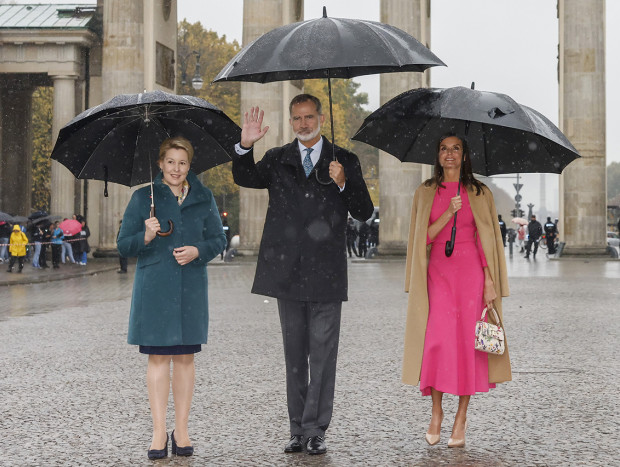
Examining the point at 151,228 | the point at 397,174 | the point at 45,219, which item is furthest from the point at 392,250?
the point at 151,228

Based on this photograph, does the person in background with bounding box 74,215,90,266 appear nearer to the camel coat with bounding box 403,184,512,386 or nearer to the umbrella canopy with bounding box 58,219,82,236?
the umbrella canopy with bounding box 58,219,82,236

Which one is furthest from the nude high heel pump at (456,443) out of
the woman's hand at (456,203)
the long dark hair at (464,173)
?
the long dark hair at (464,173)

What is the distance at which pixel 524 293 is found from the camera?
22297mm

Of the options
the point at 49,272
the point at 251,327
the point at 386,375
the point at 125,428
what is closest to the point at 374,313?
the point at 251,327

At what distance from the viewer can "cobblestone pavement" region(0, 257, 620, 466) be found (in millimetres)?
6641

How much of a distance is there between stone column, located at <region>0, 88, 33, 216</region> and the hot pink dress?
47.9 meters

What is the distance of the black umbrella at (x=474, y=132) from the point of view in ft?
22.6

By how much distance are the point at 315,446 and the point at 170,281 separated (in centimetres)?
130

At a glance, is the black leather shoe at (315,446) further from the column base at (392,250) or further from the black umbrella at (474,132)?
the column base at (392,250)

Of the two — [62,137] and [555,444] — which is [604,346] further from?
[62,137]

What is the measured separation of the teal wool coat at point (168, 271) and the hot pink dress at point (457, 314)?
1384 millimetres

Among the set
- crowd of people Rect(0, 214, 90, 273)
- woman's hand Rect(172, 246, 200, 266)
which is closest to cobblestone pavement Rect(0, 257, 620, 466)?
woman's hand Rect(172, 246, 200, 266)

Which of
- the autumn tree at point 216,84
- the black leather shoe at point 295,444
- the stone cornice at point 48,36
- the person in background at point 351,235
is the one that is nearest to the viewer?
Answer: the black leather shoe at point 295,444

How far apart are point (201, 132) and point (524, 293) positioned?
16.1 meters
